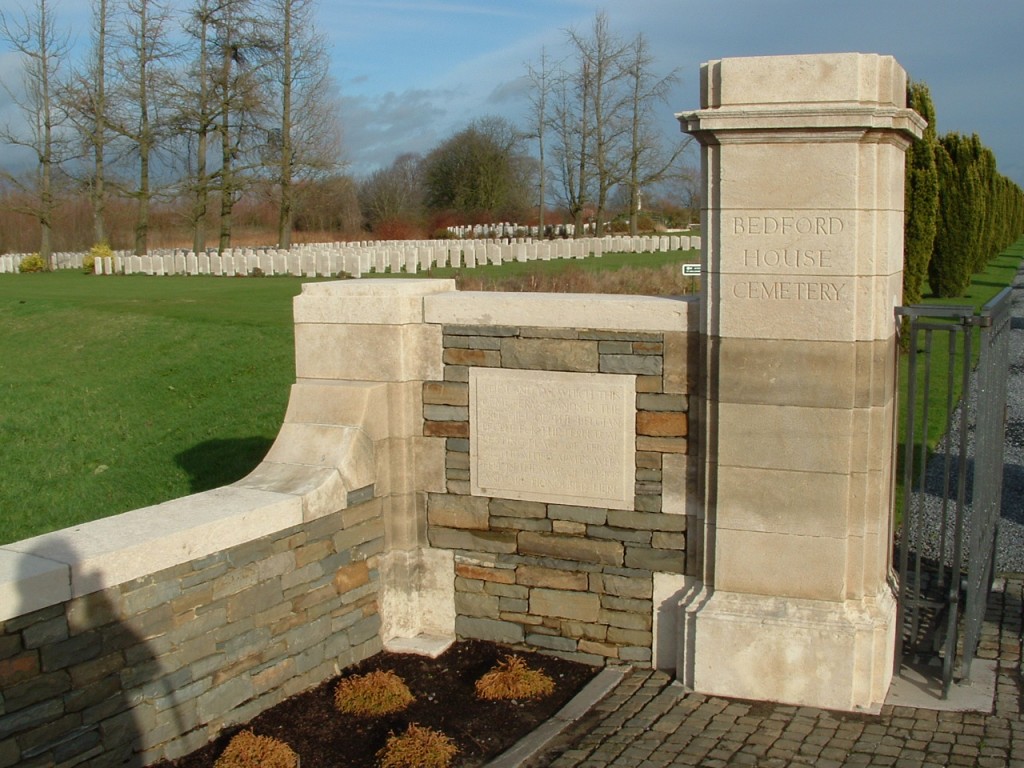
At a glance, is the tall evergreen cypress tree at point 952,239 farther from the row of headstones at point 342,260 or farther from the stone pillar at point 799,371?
the stone pillar at point 799,371

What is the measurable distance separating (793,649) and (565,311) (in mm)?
1974

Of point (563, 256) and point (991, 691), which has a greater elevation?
point (563, 256)

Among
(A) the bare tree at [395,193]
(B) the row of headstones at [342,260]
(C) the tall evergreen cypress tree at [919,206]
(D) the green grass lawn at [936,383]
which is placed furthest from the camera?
(A) the bare tree at [395,193]

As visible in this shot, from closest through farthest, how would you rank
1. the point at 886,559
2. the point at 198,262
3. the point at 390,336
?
the point at 886,559
the point at 390,336
the point at 198,262

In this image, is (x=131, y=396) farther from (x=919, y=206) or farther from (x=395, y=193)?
(x=395, y=193)


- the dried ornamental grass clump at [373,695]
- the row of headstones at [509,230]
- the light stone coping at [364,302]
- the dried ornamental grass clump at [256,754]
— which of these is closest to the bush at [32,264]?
the row of headstones at [509,230]

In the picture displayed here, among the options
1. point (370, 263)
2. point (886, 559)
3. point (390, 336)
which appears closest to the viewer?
point (886, 559)

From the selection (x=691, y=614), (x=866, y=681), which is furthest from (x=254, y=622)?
(x=866, y=681)

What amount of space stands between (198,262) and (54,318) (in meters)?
12.8

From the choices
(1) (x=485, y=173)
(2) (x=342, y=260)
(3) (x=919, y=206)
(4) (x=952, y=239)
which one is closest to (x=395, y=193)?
(1) (x=485, y=173)

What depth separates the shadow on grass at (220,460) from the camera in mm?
9047

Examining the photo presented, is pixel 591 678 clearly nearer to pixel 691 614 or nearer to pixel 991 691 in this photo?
pixel 691 614

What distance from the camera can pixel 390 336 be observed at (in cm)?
556

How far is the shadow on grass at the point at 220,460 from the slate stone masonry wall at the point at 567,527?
148 inches
